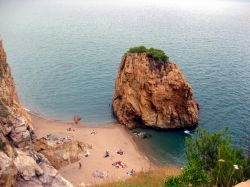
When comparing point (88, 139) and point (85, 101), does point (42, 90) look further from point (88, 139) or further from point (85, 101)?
point (88, 139)

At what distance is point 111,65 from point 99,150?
116 ft

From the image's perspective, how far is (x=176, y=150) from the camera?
48719 millimetres

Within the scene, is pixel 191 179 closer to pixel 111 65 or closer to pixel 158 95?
pixel 158 95

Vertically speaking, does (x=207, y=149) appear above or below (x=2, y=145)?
above

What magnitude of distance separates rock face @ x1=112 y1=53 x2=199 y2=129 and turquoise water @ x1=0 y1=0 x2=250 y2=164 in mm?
2483

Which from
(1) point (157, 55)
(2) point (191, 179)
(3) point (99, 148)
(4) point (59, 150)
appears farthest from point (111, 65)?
(2) point (191, 179)

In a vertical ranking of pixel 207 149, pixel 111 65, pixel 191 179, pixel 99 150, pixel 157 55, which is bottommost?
pixel 99 150

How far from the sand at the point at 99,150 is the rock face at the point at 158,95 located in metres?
4.13

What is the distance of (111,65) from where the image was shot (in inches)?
3172

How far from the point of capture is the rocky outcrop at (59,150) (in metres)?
43.5

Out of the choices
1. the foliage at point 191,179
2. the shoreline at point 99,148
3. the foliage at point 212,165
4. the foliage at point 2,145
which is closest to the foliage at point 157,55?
the shoreline at point 99,148

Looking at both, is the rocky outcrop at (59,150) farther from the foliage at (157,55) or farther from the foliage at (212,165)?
the foliage at (212,165)

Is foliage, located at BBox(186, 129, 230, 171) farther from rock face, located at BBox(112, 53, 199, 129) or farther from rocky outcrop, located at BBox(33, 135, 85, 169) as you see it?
rock face, located at BBox(112, 53, 199, 129)

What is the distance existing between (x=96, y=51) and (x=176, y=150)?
50.8 m
